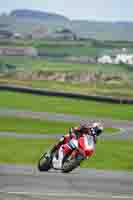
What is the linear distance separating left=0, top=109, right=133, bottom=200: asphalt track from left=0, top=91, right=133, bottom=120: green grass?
32.2 meters

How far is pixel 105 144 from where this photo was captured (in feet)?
133

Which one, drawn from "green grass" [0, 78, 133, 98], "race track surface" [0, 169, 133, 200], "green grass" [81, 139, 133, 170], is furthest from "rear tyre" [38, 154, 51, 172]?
"green grass" [0, 78, 133, 98]

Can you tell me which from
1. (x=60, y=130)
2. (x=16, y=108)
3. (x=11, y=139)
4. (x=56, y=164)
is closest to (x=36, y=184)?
(x=56, y=164)

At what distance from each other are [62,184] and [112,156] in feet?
33.0

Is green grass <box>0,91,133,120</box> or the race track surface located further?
green grass <box>0,91,133,120</box>

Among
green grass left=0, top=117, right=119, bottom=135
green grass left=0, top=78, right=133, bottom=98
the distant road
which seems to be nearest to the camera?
green grass left=0, top=117, right=119, bottom=135

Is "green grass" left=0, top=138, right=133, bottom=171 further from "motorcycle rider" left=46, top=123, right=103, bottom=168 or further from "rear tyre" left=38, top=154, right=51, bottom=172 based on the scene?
"motorcycle rider" left=46, top=123, right=103, bottom=168

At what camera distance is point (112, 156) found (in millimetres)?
35062

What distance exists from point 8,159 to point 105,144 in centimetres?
986

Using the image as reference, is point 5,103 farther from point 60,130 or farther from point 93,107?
point 60,130

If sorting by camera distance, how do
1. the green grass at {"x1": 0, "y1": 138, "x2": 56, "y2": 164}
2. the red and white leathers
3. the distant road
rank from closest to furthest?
the red and white leathers → the green grass at {"x1": 0, "y1": 138, "x2": 56, "y2": 164} → the distant road

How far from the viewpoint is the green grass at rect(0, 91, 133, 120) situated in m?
62.9

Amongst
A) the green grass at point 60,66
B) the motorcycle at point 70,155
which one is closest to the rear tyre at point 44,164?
the motorcycle at point 70,155

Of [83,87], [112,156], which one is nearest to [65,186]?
[112,156]
